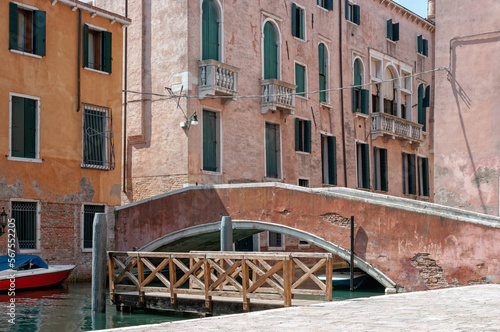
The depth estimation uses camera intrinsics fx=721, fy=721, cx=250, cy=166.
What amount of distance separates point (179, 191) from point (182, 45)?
4.34 m

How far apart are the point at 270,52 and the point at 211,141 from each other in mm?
4137

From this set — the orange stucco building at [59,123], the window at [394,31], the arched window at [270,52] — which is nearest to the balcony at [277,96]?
the arched window at [270,52]

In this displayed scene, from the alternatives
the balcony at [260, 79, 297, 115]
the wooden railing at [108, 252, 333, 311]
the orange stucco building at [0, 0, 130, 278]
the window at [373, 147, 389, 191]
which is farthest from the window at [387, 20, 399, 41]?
the wooden railing at [108, 252, 333, 311]

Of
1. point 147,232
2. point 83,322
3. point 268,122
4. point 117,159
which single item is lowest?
A: point 83,322

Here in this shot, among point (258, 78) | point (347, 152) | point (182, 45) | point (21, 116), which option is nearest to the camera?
point (21, 116)

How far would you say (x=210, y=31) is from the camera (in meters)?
20.9

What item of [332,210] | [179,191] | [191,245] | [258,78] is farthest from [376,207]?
[258,78]

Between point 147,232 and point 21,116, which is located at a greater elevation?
point 21,116

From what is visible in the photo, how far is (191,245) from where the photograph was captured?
20266mm

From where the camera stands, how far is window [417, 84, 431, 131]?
30.9m

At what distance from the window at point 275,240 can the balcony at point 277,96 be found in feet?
12.6

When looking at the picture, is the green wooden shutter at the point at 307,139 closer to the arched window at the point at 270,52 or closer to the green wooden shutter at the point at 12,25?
the arched window at the point at 270,52

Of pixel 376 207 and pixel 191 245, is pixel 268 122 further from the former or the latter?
pixel 376 207

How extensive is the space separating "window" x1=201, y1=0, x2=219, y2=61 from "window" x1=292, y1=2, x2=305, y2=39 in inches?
142
